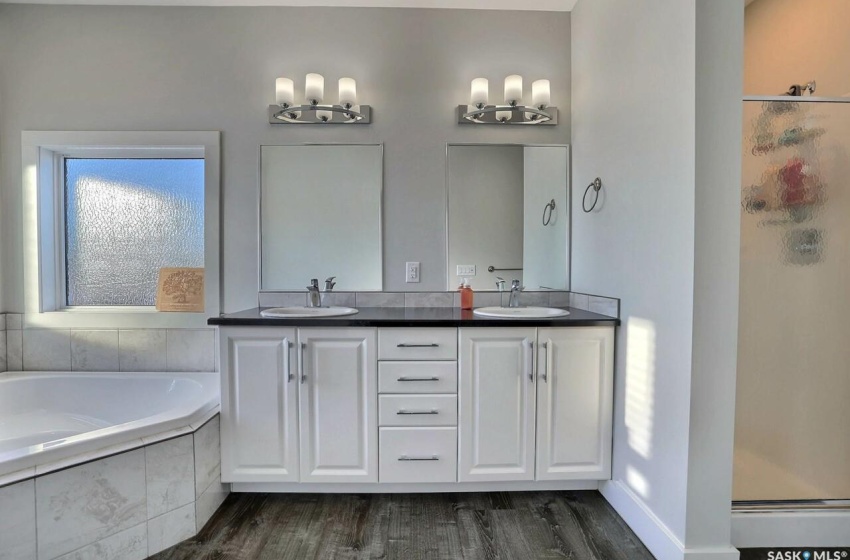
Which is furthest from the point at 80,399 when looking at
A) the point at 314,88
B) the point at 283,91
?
the point at 314,88

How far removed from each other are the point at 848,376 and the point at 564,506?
Answer: 1.21 m

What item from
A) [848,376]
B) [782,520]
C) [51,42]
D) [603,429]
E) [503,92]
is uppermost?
[51,42]

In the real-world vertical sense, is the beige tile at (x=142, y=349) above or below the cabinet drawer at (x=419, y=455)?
above

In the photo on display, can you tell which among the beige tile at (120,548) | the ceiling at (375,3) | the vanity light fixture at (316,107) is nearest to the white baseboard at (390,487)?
the beige tile at (120,548)

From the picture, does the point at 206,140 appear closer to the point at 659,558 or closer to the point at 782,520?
the point at 659,558

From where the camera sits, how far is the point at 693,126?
52.6 inches

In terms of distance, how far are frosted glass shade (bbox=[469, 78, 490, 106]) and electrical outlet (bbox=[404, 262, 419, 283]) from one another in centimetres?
93

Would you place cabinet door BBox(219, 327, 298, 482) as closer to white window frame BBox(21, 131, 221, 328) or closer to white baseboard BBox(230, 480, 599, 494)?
white baseboard BBox(230, 480, 599, 494)

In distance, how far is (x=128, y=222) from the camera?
7.71 ft

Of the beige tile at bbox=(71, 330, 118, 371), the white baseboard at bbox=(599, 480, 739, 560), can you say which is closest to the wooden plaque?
the beige tile at bbox=(71, 330, 118, 371)

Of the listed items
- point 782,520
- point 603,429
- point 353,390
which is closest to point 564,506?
point 603,429

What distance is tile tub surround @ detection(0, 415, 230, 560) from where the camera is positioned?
4.14 ft

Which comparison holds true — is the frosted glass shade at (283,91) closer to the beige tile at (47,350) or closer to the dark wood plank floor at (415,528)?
the beige tile at (47,350)

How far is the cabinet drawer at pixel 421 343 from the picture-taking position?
5.86ft
